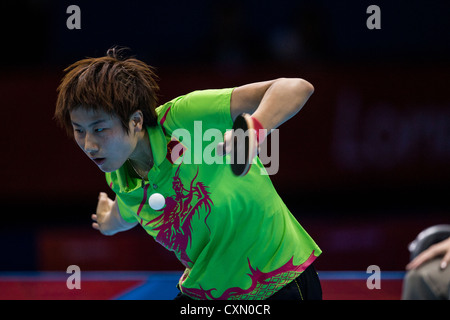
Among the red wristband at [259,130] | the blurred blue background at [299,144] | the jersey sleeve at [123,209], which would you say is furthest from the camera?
the blurred blue background at [299,144]

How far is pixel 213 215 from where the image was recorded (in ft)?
7.86

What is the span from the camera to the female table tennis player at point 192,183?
2.29 meters

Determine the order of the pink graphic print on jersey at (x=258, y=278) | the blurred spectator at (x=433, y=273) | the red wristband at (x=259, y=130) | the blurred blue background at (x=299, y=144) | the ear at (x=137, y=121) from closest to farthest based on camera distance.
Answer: the blurred spectator at (x=433, y=273), the red wristband at (x=259, y=130), the ear at (x=137, y=121), the pink graphic print on jersey at (x=258, y=278), the blurred blue background at (x=299, y=144)

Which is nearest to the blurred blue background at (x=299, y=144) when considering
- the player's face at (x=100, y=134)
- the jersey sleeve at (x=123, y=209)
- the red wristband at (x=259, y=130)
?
the jersey sleeve at (x=123, y=209)

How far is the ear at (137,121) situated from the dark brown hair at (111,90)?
0.05 ft

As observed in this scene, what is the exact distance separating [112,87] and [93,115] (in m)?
0.13

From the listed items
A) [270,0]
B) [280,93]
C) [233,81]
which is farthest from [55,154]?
→ [280,93]

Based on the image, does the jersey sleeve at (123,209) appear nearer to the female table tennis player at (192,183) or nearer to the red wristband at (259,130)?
the female table tennis player at (192,183)

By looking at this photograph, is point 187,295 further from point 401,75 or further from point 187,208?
point 401,75

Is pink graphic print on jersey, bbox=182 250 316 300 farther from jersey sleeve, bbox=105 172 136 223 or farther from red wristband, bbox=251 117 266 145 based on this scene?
red wristband, bbox=251 117 266 145

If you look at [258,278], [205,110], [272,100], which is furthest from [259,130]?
[258,278]

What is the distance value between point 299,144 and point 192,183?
3.44 meters

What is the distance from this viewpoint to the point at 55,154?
19.2 ft

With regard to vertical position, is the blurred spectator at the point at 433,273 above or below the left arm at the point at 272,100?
below
